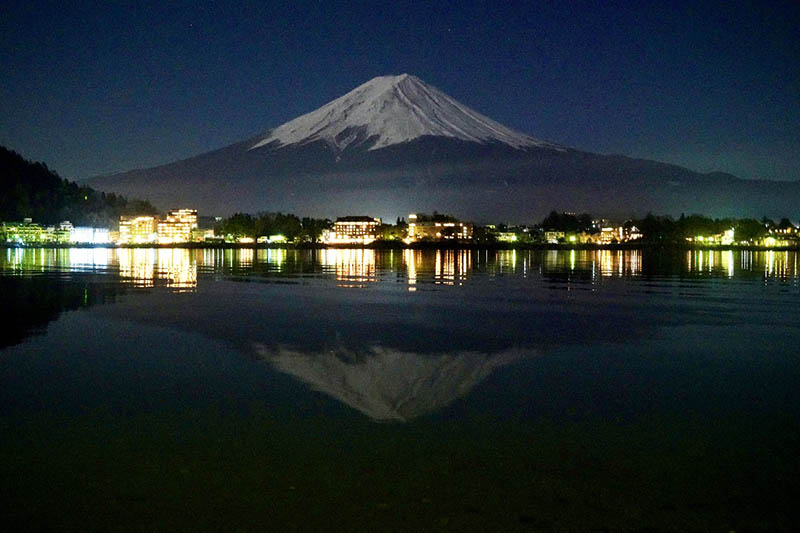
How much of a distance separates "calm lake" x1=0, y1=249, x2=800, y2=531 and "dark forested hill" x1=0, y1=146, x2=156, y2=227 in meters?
181

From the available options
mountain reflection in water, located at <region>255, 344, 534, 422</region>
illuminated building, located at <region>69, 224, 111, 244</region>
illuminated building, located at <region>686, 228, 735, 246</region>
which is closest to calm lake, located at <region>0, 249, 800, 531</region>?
mountain reflection in water, located at <region>255, 344, 534, 422</region>

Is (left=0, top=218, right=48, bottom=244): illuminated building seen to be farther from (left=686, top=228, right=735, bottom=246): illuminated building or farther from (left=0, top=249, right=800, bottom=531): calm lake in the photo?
(left=0, top=249, right=800, bottom=531): calm lake

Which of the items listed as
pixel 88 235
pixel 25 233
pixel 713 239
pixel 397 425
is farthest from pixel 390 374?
pixel 713 239

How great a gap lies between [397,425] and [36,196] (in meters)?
199

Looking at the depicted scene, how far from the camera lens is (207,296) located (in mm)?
23922

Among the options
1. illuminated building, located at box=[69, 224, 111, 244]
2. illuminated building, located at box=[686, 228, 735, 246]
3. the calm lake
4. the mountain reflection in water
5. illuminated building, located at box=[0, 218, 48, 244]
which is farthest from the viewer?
illuminated building, located at box=[686, 228, 735, 246]

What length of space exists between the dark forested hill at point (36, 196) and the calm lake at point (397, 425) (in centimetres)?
18050

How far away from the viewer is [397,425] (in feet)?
25.7

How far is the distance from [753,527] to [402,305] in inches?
644

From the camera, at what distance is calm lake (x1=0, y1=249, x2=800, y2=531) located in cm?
559

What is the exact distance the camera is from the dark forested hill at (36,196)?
581ft

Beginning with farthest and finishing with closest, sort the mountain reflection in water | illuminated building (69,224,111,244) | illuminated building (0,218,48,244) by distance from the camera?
illuminated building (69,224,111,244) < illuminated building (0,218,48,244) < the mountain reflection in water

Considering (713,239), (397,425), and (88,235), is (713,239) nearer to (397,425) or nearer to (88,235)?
(88,235)

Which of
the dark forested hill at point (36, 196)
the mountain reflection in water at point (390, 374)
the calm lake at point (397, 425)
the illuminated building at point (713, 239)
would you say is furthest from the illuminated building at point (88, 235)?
the mountain reflection in water at point (390, 374)
